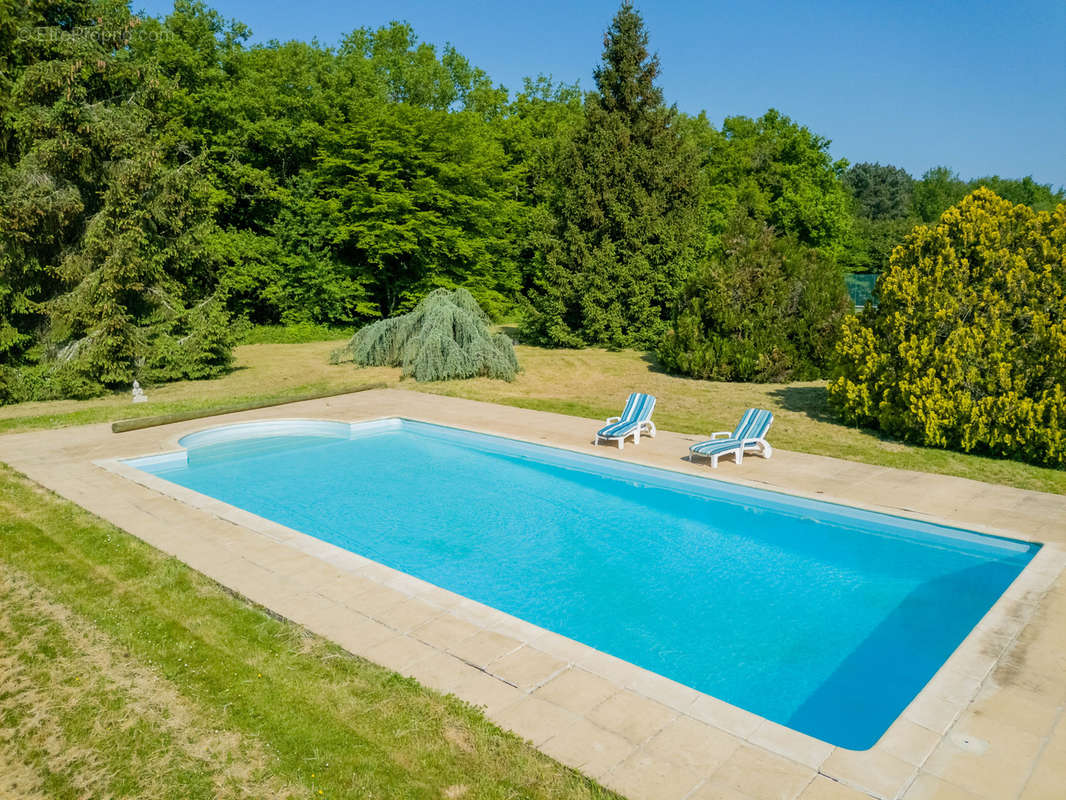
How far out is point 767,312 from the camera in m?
19.0

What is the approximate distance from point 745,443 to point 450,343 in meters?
9.93

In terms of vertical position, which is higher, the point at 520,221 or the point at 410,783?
the point at 520,221

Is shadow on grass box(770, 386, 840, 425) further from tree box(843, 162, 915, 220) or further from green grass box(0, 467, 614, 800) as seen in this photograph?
tree box(843, 162, 915, 220)

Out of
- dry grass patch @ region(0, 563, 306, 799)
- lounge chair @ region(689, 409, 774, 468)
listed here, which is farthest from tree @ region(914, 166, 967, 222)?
dry grass patch @ region(0, 563, 306, 799)

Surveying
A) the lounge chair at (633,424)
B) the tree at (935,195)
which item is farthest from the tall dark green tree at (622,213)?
the tree at (935,195)

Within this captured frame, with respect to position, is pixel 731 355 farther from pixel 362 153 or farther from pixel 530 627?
pixel 362 153

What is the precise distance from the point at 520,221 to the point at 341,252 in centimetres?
926

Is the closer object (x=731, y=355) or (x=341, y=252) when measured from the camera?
(x=731, y=355)

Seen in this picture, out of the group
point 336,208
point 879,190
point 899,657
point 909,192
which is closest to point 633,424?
point 899,657

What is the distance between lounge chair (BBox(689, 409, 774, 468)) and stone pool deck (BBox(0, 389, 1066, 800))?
→ 1220 millimetres

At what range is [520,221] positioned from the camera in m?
36.1

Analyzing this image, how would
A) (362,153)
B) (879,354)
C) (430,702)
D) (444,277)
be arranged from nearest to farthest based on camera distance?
(430,702), (879,354), (362,153), (444,277)

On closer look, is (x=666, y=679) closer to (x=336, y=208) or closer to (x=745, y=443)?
(x=745, y=443)

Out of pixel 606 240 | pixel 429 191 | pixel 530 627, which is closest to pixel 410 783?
pixel 530 627
